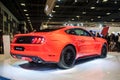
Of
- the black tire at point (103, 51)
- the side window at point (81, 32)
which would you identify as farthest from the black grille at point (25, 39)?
the black tire at point (103, 51)

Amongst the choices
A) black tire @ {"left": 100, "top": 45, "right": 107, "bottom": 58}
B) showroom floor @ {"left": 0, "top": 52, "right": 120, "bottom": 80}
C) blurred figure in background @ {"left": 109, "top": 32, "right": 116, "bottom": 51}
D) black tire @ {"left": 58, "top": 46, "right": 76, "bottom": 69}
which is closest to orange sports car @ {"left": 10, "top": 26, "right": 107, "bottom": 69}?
black tire @ {"left": 58, "top": 46, "right": 76, "bottom": 69}

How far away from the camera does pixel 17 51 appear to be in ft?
18.6

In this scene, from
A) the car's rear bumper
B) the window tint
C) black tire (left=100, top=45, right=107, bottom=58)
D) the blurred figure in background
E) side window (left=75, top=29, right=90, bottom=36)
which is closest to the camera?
the car's rear bumper

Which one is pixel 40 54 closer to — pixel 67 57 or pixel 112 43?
pixel 67 57

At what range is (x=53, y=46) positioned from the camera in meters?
5.27

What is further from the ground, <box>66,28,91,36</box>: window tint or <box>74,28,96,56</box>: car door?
<box>66,28,91,36</box>: window tint

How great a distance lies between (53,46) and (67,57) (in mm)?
580

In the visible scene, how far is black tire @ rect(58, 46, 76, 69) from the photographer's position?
547 cm

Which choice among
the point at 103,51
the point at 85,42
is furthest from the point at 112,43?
the point at 85,42

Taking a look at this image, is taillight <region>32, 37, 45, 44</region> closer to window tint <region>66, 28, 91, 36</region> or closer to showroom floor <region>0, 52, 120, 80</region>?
showroom floor <region>0, 52, 120, 80</region>

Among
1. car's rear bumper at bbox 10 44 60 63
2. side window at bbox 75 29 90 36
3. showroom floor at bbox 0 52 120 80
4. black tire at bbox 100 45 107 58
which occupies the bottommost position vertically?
showroom floor at bbox 0 52 120 80

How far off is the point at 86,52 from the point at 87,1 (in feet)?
41.7

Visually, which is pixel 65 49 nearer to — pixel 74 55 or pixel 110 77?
pixel 74 55

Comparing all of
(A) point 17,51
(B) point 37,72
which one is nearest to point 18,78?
(B) point 37,72
